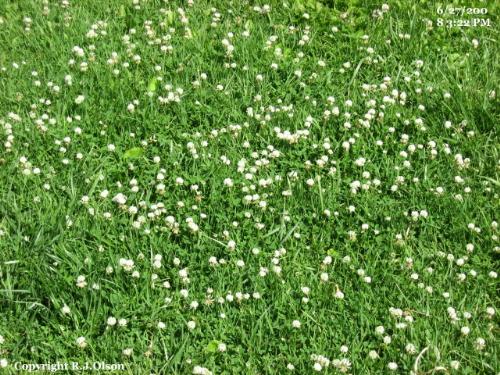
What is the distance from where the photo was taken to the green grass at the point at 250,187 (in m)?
3.91

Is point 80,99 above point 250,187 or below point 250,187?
above

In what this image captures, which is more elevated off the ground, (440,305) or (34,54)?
(34,54)

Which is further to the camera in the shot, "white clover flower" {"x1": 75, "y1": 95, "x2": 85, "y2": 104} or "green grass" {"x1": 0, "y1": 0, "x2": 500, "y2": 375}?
"white clover flower" {"x1": 75, "y1": 95, "x2": 85, "y2": 104}

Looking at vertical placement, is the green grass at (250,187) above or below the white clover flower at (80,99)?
below

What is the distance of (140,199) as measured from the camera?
466cm

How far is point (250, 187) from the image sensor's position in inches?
Result: 185

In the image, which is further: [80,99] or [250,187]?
[80,99]

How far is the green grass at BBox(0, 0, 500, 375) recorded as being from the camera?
391 centimetres

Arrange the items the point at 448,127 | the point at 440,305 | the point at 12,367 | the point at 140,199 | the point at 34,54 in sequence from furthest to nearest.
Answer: the point at 34,54, the point at 448,127, the point at 140,199, the point at 440,305, the point at 12,367

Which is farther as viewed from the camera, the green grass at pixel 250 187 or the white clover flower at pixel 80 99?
the white clover flower at pixel 80 99

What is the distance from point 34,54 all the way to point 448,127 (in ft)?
11.8

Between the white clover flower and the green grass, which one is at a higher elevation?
the white clover flower

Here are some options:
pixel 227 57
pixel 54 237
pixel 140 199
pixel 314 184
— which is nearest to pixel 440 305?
pixel 314 184

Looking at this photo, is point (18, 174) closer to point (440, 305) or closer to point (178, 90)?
point (178, 90)
